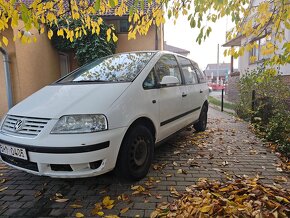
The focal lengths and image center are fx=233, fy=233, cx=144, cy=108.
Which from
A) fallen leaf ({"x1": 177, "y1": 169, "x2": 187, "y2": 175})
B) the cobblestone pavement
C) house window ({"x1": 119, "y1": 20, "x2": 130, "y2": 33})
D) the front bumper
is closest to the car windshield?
the front bumper

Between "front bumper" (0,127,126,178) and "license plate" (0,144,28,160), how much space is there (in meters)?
0.05

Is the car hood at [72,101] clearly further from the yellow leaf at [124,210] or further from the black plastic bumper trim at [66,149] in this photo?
the yellow leaf at [124,210]

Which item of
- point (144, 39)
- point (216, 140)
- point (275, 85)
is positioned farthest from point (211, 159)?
point (144, 39)

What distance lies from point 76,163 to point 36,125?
620 mm

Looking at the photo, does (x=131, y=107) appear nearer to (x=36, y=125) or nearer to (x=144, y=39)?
(x=36, y=125)

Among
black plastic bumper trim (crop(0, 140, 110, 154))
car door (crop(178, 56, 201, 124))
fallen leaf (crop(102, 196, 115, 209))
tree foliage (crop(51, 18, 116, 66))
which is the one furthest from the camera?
tree foliage (crop(51, 18, 116, 66))

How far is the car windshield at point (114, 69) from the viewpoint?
3247mm

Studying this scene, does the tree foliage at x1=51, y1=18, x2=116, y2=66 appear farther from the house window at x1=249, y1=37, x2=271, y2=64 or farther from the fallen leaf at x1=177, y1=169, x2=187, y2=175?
the fallen leaf at x1=177, y1=169, x2=187, y2=175

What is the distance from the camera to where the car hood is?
253 cm

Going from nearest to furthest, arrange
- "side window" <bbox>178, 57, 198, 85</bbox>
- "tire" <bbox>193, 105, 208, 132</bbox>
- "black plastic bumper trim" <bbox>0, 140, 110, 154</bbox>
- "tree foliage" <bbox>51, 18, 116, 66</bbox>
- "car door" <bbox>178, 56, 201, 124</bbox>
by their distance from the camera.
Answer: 1. "black plastic bumper trim" <bbox>0, 140, 110, 154</bbox>
2. "car door" <bbox>178, 56, 201, 124</bbox>
3. "side window" <bbox>178, 57, 198, 85</bbox>
4. "tire" <bbox>193, 105, 208, 132</bbox>
5. "tree foliage" <bbox>51, 18, 116, 66</bbox>

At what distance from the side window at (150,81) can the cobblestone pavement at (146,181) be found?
1.23 metres

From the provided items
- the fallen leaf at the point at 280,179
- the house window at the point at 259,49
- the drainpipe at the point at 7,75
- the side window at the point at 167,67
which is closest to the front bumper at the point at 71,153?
the side window at the point at 167,67

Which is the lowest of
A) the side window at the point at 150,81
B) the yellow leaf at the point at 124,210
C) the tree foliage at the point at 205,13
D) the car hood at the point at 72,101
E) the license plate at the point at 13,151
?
the yellow leaf at the point at 124,210

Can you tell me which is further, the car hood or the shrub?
the shrub
